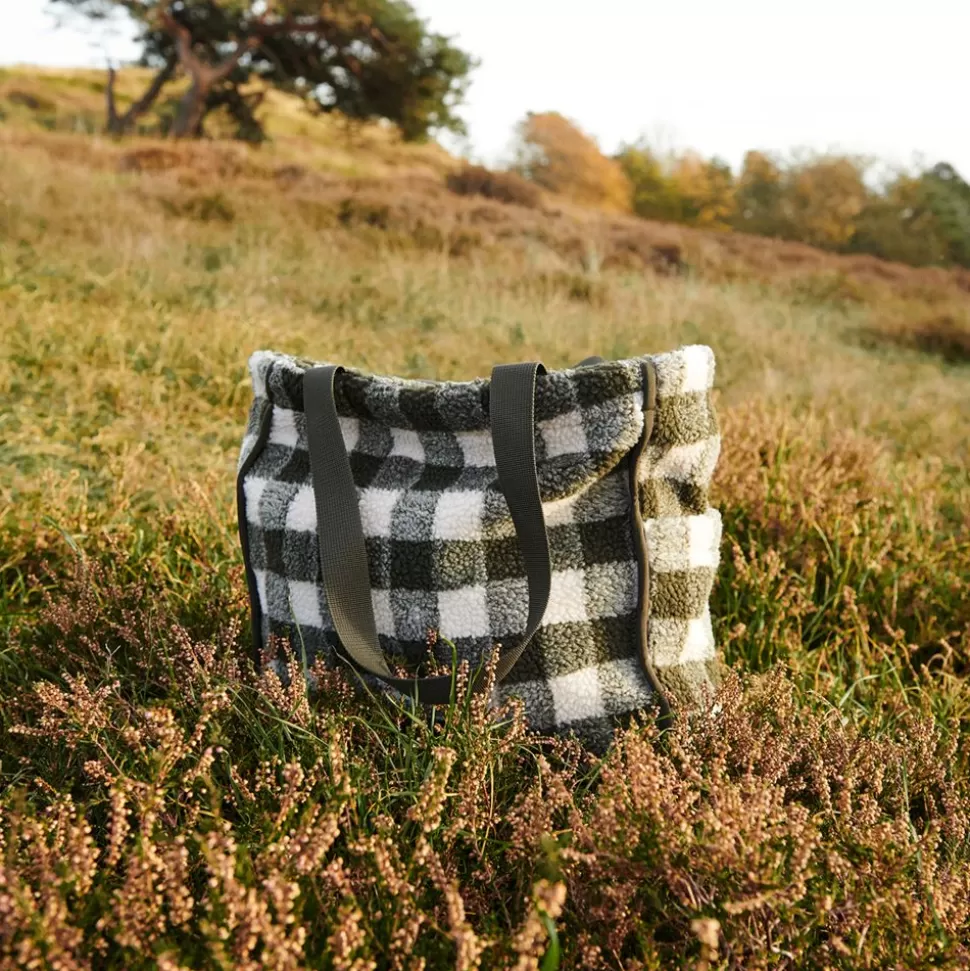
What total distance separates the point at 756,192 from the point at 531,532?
2519cm

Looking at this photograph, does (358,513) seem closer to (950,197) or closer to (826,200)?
(950,197)

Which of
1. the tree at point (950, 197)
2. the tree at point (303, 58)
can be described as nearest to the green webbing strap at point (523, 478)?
the tree at point (950, 197)

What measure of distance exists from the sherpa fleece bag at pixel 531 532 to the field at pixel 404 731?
0.41ft

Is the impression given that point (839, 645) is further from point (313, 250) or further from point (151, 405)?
point (313, 250)

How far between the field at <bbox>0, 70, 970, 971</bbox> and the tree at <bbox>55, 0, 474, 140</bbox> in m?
15.3

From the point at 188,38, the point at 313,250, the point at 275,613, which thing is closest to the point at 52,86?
the point at 188,38

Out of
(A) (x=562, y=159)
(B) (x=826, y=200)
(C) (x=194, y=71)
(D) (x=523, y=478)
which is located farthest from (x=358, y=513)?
(A) (x=562, y=159)

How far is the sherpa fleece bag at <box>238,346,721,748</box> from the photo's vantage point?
4.87 feet

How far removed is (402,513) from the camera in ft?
5.14

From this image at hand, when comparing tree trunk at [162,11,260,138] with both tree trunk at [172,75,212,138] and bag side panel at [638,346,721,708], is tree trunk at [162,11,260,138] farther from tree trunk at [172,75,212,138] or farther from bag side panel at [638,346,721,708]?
bag side panel at [638,346,721,708]

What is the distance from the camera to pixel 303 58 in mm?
19766

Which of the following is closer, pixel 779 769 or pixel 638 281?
pixel 779 769

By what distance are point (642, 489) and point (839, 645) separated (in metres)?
1.01

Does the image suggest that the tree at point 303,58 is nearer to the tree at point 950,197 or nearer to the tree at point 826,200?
the tree at point 826,200
